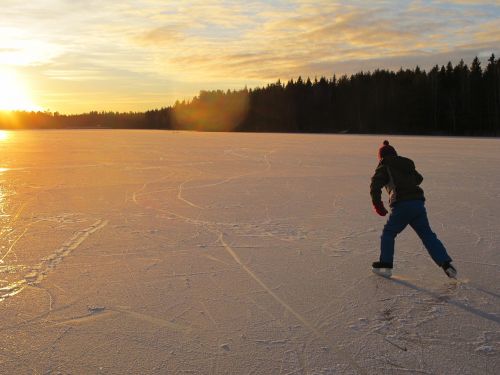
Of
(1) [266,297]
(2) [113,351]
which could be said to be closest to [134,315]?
(2) [113,351]

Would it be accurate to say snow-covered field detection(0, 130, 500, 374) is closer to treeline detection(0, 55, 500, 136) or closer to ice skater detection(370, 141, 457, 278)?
ice skater detection(370, 141, 457, 278)

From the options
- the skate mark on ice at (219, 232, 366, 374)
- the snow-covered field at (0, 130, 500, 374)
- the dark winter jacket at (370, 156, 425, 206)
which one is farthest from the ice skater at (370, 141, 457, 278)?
the skate mark on ice at (219, 232, 366, 374)

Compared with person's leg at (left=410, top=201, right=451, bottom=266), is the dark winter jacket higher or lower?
higher

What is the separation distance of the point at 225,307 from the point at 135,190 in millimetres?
5708

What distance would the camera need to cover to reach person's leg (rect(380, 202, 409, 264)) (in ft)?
12.2

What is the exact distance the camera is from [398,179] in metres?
3.70

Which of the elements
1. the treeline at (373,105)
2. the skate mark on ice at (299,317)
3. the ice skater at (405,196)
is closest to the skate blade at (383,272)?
the ice skater at (405,196)

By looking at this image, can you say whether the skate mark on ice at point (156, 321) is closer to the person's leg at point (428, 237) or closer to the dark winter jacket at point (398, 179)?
the dark winter jacket at point (398, 179)

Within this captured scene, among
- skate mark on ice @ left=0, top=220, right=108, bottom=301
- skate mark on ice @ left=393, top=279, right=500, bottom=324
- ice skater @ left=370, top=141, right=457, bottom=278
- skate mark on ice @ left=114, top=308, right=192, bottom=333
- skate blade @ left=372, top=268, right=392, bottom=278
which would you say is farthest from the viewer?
skate blade @ left=372, top=268, right=392, bottom=278

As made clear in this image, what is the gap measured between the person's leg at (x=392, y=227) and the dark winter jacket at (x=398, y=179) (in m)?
0.09

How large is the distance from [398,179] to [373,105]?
5732cm

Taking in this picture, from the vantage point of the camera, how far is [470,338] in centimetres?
269

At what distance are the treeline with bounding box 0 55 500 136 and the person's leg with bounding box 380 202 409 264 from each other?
45683mm

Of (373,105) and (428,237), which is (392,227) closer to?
(428,237)
